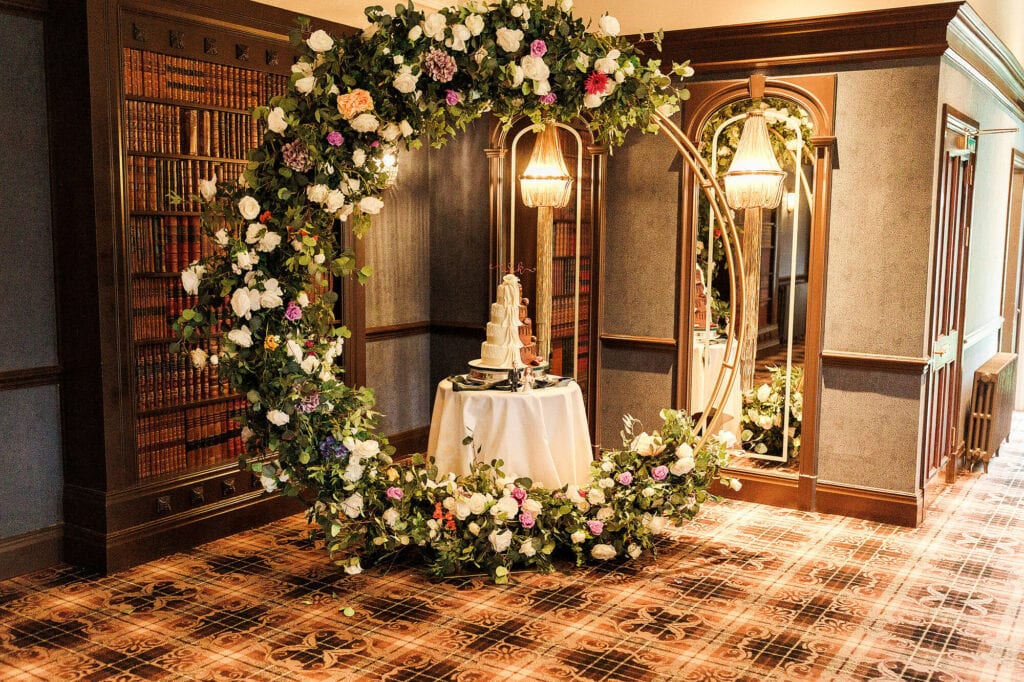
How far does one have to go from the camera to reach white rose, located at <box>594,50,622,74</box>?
4031 millimetres

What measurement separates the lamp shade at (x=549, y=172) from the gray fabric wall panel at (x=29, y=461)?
3054 mm

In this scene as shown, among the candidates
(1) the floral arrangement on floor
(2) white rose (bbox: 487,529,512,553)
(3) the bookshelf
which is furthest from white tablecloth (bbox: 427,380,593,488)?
(1) the floral arrangement on floor

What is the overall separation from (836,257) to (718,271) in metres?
0.74

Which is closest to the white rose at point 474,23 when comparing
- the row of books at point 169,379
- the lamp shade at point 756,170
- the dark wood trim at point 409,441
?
the row of books at point 169,379

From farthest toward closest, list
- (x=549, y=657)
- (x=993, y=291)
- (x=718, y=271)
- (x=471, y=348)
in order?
(x=993, y=291) < (x=471, y=348) < (x=718, y=271) < (x=549, y=657)

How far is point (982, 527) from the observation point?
210 inches

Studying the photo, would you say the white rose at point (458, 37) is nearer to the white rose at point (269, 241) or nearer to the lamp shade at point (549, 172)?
the white rose at point (269, 241)

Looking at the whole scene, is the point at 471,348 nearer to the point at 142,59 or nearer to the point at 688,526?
the point at 688,526

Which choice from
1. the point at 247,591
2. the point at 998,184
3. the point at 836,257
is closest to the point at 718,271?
the point at 836,257

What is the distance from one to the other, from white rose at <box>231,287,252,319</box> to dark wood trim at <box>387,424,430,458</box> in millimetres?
2790

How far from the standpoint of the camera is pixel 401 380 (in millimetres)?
6812

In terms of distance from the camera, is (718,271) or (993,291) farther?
(993,291)

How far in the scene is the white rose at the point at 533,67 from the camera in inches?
154

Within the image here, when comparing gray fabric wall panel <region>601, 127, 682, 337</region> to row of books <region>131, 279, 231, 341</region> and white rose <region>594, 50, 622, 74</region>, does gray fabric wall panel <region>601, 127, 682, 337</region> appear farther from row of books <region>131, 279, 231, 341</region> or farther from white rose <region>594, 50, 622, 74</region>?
row of books <region>131, 279, 231, 341</region>
